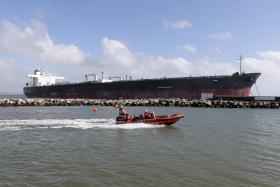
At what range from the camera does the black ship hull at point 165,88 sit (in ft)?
184

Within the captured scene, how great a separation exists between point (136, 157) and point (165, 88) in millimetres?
50105

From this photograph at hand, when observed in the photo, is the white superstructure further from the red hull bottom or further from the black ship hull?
the red hull bottom

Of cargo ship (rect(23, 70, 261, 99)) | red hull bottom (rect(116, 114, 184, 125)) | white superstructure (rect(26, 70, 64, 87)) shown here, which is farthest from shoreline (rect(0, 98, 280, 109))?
white superstructure (rect(26, 70, 64, 87))

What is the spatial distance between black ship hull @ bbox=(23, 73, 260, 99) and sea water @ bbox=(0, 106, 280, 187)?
3513 centimetres

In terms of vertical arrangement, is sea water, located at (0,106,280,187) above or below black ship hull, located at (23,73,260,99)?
below

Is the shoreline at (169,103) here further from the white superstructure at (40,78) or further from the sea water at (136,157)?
the white superstructure at (40,78)

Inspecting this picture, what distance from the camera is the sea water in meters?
10.6

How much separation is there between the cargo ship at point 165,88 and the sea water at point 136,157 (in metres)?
35.2

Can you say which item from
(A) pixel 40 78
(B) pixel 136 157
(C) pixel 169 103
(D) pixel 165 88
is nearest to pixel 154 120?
(B) pixel 136 157

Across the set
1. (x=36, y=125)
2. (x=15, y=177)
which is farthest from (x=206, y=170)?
(x=36, y=125)

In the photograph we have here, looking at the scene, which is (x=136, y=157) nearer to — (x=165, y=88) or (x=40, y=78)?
(x=165, y=88)

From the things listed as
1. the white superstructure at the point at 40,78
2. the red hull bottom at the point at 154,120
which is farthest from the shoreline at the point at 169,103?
the white superstructure at the point at 40,78

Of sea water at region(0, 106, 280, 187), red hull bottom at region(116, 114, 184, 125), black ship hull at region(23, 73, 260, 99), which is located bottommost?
sea water at region(0, 106, 280, 187)

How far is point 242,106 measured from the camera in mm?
48750
